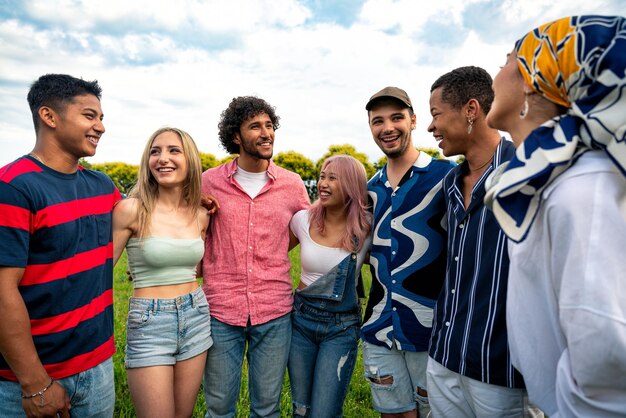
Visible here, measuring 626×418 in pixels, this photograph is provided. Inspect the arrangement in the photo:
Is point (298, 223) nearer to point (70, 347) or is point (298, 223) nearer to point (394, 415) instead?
point (394, 415)

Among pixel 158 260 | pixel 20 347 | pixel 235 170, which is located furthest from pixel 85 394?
pixel 235 170

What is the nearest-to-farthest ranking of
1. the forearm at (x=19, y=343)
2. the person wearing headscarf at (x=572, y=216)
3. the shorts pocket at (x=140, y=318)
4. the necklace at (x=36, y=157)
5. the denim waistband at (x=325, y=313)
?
1. the person wearing headscarf at (x=572, y=216)
2. the forearm at (x=19, y=343)
3. the necklace at (x=36, y=157)
4. the shorts pocket at (x=140, y=318)
5. the denim waistband at (x=325, y=313)

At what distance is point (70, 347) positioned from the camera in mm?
2523

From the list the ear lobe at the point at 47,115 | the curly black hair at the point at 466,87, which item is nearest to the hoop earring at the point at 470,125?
the curly black hair at the point at 466,87

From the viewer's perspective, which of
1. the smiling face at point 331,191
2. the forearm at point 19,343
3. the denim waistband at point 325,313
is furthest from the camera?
the smiling face at point 331,191

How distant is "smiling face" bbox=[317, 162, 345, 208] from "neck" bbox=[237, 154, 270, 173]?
2.07 ft

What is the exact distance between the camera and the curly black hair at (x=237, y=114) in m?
4.23

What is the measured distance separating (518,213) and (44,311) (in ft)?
8.51

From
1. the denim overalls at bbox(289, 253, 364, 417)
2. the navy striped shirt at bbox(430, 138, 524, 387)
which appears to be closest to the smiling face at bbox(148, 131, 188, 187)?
the denim overalls at bbox(289, 253, 364, 417)

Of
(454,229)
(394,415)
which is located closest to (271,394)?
(394,415)

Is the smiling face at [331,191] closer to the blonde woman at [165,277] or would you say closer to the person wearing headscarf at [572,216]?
the blonde woman at [165,277]

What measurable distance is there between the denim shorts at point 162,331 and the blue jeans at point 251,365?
285mm

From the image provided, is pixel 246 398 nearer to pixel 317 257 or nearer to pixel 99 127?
pixel 317 257

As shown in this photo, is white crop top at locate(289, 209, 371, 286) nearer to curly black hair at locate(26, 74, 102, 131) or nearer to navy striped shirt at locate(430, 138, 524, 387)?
navy striped shirt at locate(430, 138, 524, 387)
